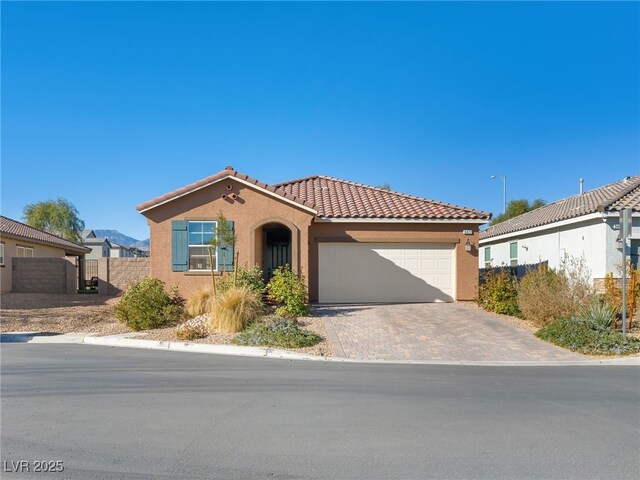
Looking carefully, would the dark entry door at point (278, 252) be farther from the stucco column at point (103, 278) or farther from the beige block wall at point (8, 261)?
the beige block wall at point (8, 261)

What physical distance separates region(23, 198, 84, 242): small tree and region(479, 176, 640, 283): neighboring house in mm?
38114

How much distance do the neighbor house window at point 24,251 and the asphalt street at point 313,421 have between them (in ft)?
54.5

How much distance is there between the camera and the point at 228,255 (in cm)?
1468

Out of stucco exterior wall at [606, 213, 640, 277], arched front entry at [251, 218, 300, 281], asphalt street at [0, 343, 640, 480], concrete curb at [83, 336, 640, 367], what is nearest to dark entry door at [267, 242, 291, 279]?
arched front entry at [251, 218, 300, 281]

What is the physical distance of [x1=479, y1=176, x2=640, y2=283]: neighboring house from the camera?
48.9 feet

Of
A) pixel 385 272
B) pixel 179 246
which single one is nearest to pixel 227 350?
pixel 179 246

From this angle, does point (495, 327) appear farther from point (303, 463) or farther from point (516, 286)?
point (303, 463)

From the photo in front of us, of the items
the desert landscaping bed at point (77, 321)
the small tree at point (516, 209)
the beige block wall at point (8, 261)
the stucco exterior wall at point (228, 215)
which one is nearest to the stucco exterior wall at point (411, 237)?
the stucco exterior wall at point (228, 215)

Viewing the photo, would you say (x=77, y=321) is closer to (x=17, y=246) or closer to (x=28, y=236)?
(x=17, y=246)

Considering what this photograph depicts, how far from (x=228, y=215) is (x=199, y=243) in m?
1.35

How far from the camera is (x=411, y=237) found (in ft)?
54.4

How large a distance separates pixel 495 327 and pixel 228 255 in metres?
8.49

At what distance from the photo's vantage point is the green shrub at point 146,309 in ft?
39.3

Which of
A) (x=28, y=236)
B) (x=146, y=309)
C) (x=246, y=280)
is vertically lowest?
(x=146, y=309)
